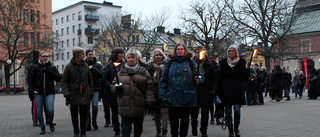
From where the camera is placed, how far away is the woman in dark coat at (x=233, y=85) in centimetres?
712

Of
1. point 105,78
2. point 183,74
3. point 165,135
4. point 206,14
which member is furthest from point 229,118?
point 206,14

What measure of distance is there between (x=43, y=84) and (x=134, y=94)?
3.29 metres

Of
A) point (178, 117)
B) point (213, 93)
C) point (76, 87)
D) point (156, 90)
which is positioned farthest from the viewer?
point (156, 90)

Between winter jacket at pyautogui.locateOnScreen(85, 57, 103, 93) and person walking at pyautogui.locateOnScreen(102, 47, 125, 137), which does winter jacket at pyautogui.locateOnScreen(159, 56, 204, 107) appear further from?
winter jacket at pyautogui.locateOnScreen(85, 57, 103, 93)

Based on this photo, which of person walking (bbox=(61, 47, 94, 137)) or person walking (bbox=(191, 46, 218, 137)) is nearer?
person walking (bbox=(61, 47, 94, 137))

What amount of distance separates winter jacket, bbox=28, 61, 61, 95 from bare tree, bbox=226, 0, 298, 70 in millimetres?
31816

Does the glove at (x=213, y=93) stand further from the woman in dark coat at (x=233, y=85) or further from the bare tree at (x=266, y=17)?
the bare tree at (x=266, y=17)

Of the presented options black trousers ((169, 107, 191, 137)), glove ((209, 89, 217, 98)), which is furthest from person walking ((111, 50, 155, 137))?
glove ((209, 89, 217, 98))

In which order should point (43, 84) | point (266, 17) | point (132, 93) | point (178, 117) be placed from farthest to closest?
1. point (266, 17)
2. point (43, 84)
3. point (178, 117)
4. point (132, 93)

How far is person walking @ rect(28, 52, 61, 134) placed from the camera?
786 centimetres

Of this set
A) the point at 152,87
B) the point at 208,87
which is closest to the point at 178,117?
the point at 152,87

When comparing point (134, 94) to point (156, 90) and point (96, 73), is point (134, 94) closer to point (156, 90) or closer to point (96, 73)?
point (156, 90)

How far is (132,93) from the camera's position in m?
5.52

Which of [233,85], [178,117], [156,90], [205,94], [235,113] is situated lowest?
[235,113]
